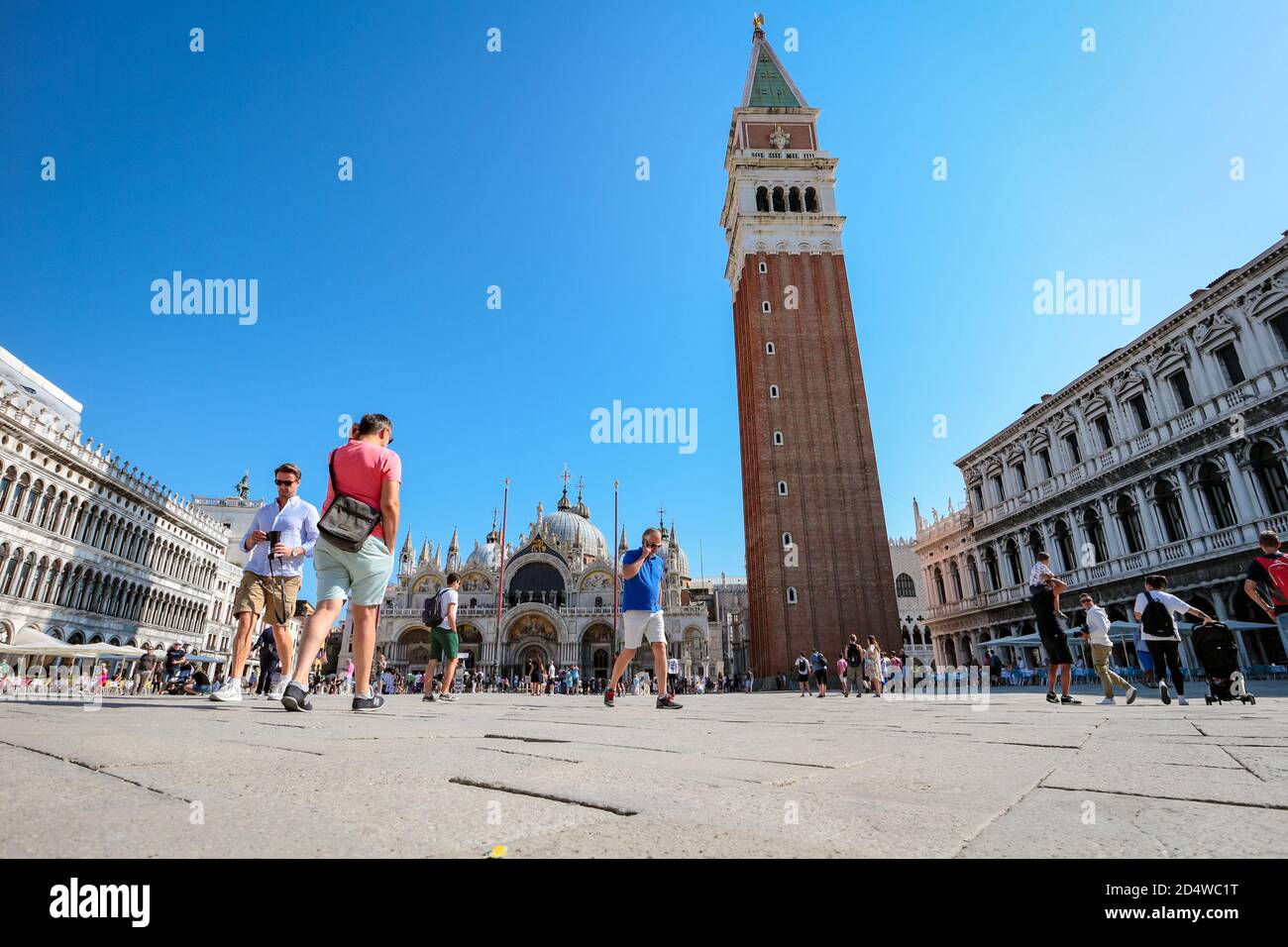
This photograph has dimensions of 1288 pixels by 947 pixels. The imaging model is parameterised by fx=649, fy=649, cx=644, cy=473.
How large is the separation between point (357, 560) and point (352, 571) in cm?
12

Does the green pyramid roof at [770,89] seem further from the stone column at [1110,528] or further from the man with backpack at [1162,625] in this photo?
the man with backpack at [1162,625]

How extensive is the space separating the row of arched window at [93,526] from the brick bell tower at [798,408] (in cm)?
2928

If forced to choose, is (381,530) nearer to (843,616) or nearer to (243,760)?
(243,760)

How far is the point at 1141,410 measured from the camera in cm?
2205

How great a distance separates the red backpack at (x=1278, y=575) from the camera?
614 centimetres

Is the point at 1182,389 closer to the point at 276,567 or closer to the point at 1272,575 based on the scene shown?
the point at 1272,575

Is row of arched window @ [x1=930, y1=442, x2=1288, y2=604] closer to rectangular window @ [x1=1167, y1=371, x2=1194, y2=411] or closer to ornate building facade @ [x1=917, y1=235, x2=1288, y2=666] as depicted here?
ornate building facade @ [x1=917, y1=235, x2=1288, y2=666]

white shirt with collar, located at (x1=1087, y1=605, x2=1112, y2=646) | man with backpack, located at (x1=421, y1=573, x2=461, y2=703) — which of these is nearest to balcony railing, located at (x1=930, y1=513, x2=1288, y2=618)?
white shirt with collar, located at (x1=1087, y1=605, x2=1112, y2=646)

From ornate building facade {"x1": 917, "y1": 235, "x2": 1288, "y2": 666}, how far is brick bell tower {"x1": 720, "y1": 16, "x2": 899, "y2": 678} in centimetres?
538

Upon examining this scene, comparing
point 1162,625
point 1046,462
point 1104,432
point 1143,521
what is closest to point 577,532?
point 1046,462

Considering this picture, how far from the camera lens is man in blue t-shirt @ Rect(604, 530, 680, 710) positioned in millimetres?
6621

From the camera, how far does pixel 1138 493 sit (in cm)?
2139

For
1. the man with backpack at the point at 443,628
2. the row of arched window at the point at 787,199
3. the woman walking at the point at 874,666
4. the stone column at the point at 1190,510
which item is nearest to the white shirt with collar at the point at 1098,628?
the woman walking at the point at 874,666
